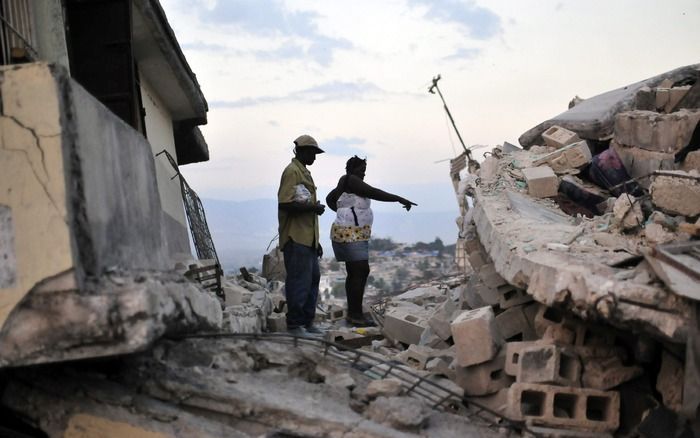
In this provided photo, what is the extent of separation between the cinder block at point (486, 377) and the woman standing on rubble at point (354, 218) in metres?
2.62

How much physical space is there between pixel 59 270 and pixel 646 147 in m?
5.72

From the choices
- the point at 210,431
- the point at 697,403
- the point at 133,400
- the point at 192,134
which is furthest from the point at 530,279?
the point at 192,134

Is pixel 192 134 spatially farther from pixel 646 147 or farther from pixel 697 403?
pixel 697 403

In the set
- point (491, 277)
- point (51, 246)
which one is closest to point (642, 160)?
point (491, 277)

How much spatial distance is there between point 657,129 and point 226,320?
4.65 metres

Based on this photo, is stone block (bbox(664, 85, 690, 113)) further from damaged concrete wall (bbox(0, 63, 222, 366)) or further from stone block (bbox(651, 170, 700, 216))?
damaged concrete wall (bbox(0, 63, 222, 366))

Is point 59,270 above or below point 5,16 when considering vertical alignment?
below

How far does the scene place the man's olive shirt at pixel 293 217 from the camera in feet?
19.0

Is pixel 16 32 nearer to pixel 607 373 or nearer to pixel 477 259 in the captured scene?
pixel 607 373

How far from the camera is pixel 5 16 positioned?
14.1 feet

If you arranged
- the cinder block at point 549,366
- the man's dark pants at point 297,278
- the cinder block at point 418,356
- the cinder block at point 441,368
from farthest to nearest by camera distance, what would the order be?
the man's dark pants at point 297,278, the cinder block at point 418,356, the cinder block at point 441,368, the cinder block at point 549,366

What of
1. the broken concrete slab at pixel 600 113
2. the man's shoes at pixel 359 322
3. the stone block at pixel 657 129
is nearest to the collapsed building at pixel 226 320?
the stone block at pixel 657 129

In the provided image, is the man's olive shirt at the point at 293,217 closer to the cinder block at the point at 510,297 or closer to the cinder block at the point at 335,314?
the cinder block at the point at 510,297

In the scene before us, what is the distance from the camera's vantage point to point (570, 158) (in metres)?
7.05
